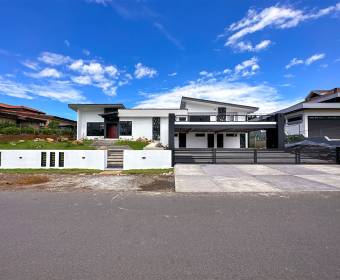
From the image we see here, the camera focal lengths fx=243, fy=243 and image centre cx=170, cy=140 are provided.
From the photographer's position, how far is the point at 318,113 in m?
28.8

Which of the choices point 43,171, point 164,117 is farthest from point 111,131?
point 43,171

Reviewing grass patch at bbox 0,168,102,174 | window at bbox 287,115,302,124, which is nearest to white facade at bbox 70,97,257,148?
window at bbox 287,115,302,124

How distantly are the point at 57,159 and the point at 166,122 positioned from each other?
1623 cm

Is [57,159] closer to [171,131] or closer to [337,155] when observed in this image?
[171,131]

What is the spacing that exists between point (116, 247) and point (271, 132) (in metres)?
26.3

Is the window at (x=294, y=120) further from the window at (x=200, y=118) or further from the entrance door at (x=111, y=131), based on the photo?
the entrance door at (x=111, y=131)

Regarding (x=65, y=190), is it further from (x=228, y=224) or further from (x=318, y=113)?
(x=318, y=113)

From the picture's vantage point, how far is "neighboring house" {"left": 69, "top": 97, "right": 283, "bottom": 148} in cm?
2828

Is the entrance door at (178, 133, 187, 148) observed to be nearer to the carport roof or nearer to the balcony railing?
the balcony railing

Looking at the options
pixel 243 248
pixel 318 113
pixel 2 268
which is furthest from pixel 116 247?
pixel 318 113

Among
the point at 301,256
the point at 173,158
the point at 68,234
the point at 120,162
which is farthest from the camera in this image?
the point at 120,162

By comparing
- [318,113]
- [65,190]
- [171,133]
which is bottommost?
[65,190]

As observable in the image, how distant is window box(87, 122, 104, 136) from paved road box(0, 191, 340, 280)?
25.6m

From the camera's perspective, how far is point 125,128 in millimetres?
28641
